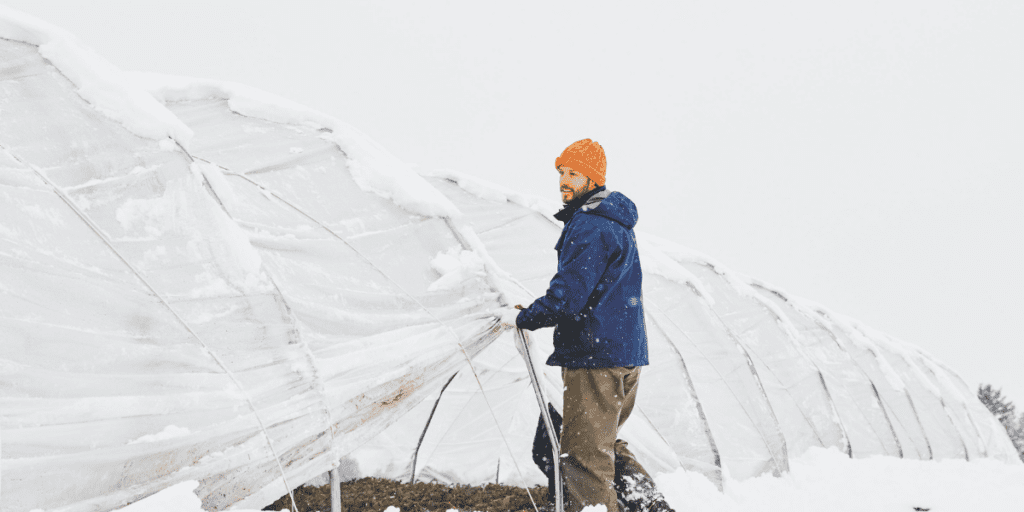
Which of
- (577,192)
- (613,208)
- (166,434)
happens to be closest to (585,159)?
(577,192)

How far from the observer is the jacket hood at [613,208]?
2.95m

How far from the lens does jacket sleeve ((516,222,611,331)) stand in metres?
2.81

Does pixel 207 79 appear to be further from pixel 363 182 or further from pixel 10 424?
pixel 10 424

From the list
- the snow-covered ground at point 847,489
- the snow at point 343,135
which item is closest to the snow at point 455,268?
the snow at point 343,135

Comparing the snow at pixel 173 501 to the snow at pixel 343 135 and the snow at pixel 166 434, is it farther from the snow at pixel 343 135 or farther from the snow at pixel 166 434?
the snow at pixel 343 135

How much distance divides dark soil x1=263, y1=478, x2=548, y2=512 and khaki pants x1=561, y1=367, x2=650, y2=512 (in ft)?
7.68

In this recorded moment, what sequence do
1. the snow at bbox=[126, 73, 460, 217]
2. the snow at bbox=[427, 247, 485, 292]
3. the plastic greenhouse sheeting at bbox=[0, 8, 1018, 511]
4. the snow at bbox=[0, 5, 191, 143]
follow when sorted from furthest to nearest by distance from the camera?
the snow at bbox=[427, 247, 485, 292] < the snow at bbox=[126, 73, 460, 217] < the snow at bbox=[0, 5, 191, 143] < the plastic greenhouse sheeting at bbox=[0, 8, 1018, 511]

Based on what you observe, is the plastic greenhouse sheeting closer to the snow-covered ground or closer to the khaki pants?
the snow-covered ground

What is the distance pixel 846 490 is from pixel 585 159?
479cm

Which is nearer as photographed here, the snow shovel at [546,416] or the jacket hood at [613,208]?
the jacket hood at [613,208]

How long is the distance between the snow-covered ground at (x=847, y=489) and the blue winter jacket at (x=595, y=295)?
2266 mm

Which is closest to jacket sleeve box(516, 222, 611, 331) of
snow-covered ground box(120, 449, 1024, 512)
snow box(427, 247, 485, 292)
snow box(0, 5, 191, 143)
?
snow box(427, 247, 485, 292)

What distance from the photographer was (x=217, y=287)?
2.86 m

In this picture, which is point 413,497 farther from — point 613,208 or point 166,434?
point 613,208
